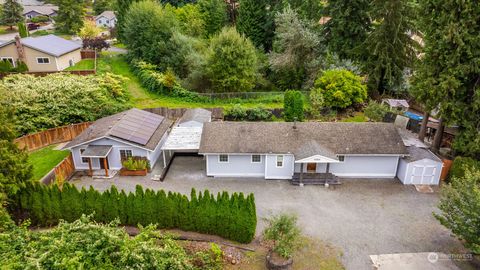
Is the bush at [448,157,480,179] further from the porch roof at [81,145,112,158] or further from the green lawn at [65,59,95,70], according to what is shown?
the green lawn at [65,59,95,70]

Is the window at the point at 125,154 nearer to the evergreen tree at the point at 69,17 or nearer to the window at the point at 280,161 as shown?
the window at the point at 280,161

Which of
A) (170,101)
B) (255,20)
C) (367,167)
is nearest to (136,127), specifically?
(170,101)

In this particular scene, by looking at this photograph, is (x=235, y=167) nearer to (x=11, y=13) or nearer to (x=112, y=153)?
(x=112, y=153)

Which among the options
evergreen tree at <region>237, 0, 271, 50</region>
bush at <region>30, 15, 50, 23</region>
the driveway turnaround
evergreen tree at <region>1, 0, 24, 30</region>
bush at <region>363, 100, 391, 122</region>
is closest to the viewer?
the driveway turnaround

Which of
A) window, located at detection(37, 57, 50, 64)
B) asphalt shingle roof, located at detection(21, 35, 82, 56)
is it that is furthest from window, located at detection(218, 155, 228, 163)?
window, located at detection(37, 57, 50, 64)

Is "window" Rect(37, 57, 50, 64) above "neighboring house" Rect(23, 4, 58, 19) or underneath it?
underneath

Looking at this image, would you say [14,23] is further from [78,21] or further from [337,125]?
[337,125]

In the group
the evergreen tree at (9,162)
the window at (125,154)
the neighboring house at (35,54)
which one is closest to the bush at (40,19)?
the neighboring house at (35,54)
